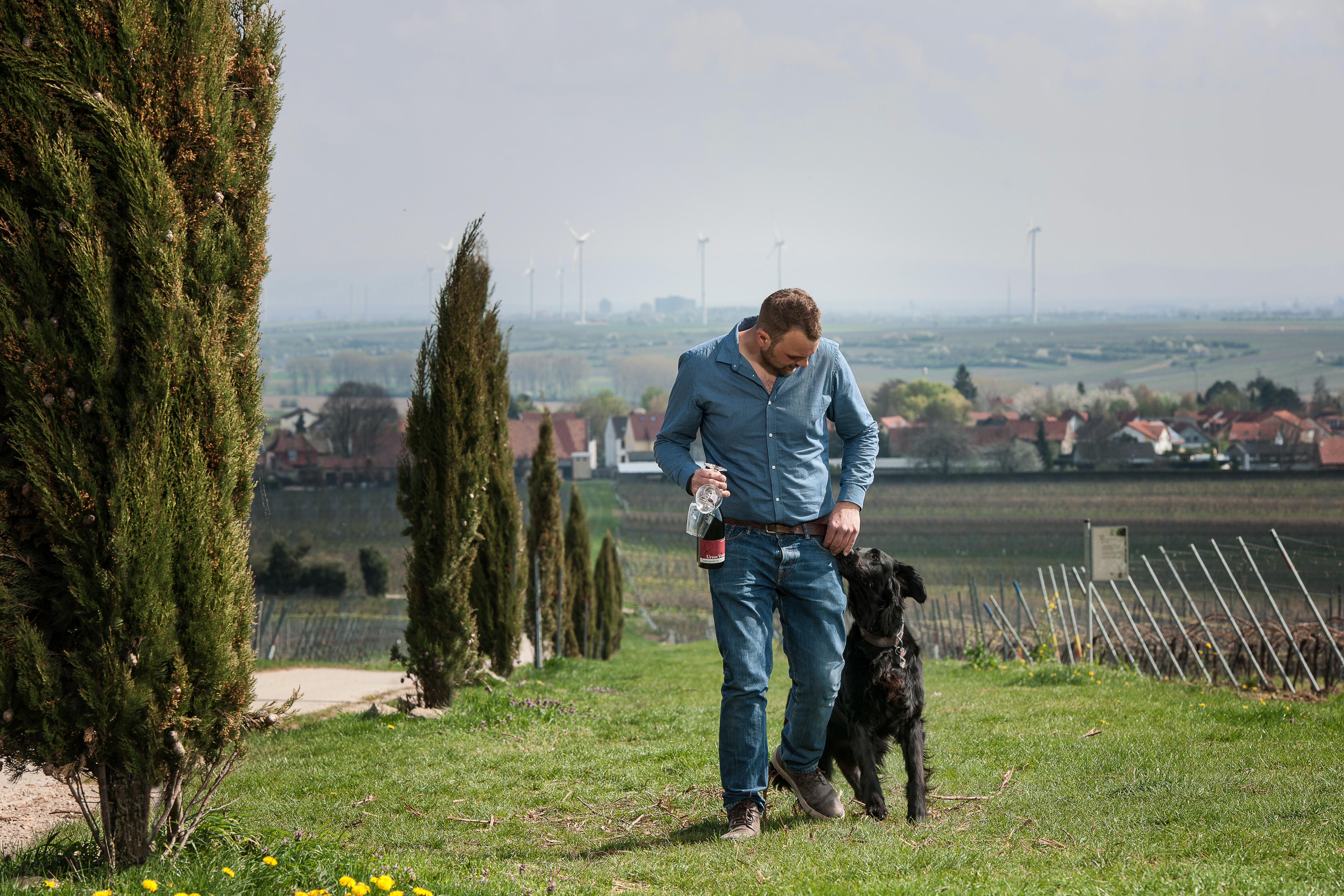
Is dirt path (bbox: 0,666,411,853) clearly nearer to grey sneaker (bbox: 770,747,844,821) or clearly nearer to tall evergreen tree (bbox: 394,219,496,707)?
tall evergreen tree (bbox: 394,219,496,707)

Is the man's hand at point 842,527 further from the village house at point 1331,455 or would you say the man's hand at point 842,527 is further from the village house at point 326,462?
the village house at point 1331,455

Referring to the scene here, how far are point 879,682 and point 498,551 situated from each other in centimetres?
658

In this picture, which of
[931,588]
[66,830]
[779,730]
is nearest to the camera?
[66,830]

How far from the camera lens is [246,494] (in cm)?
336

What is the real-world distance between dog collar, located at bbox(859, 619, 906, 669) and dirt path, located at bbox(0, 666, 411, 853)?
7.81ft

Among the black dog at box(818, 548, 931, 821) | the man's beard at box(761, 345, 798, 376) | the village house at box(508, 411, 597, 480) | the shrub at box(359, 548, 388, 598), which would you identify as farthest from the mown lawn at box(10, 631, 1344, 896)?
the village house at box(508, 411, 597, 480)

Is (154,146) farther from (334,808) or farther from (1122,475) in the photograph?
(1122,475)

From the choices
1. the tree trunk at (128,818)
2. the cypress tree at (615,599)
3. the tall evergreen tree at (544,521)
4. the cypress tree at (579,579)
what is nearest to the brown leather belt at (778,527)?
the tree trunk at (128,818)

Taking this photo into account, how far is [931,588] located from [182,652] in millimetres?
32988

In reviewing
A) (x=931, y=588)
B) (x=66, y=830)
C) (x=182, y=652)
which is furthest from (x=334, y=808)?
(x=931, y=588)

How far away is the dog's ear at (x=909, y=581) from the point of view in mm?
4047

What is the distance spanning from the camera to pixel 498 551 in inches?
395

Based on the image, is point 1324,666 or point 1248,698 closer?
point 1248,698

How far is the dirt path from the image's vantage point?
4820 mm
